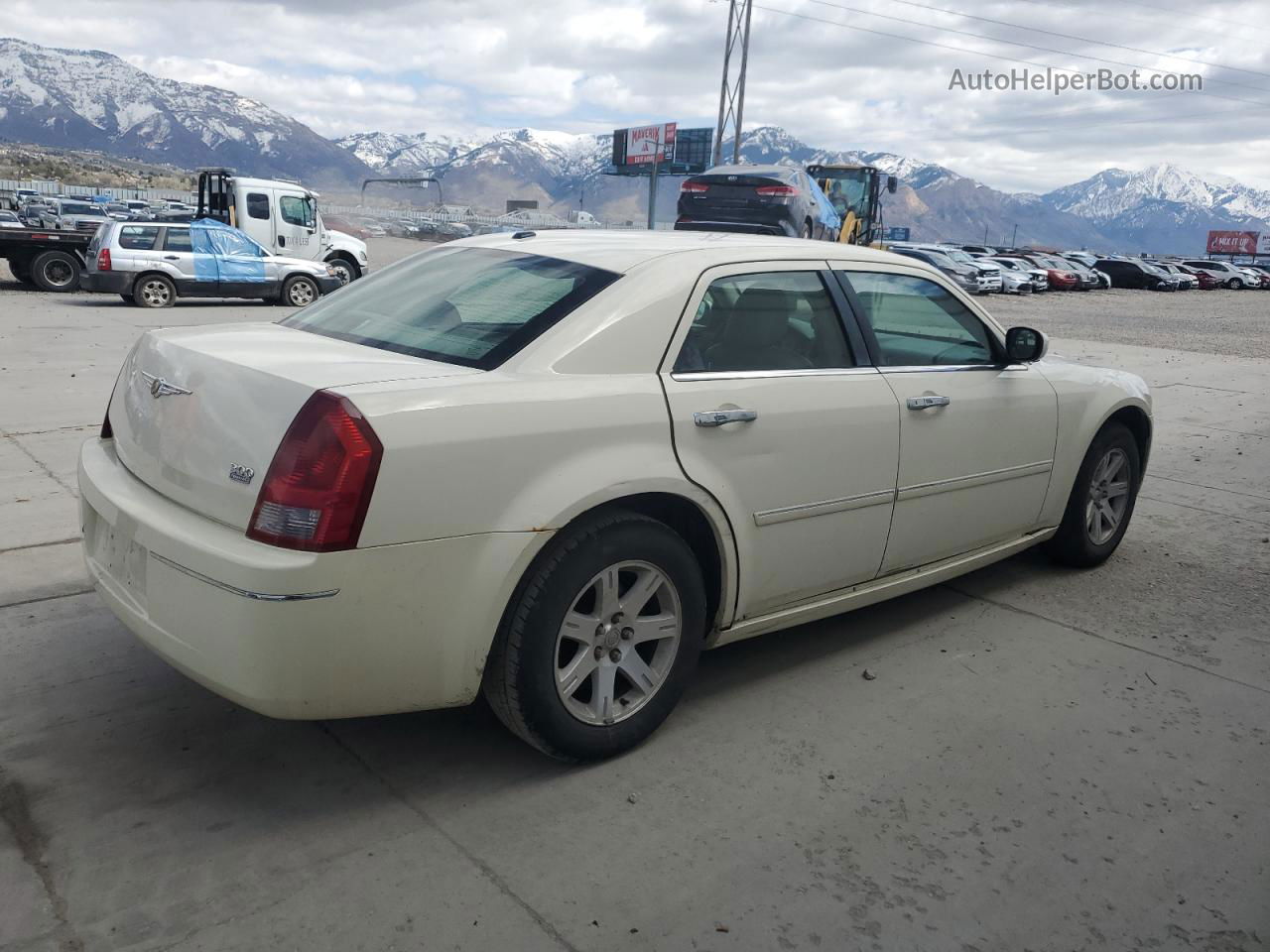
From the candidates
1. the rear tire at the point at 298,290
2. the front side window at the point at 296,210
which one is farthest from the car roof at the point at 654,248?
the front side window at the point at 296,210

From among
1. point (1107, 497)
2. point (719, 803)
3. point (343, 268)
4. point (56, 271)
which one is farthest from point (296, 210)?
point (719, 803)

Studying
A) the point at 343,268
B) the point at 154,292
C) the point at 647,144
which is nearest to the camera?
the point at 154,292

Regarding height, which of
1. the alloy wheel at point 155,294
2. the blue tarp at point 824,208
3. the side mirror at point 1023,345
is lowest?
the alloy wheel at point 155,294

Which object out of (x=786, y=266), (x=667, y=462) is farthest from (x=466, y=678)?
(x=786, y=266)

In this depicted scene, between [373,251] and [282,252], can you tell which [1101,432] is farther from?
[373,251]

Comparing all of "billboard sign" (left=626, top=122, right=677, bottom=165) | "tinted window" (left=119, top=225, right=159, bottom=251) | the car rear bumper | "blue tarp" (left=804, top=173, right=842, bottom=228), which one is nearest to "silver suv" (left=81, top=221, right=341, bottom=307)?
"tinted window" (left=119, top=225, right=159, bottom=251)

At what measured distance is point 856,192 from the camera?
28.2 meters

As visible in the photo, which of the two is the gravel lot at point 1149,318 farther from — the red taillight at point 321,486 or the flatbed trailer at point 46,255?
the red taillight at point 321,486

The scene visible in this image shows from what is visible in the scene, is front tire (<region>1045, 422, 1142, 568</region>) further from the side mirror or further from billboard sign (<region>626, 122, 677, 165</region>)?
billboard sign (<region>626, 122, 677, 165</region>)

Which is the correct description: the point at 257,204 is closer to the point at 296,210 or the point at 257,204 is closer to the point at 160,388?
the point at 296,210

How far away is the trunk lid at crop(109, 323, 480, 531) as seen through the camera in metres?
2.70

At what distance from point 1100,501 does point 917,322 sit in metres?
1.65

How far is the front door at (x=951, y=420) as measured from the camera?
3.92m

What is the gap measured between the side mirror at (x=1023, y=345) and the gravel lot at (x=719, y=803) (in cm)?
109
